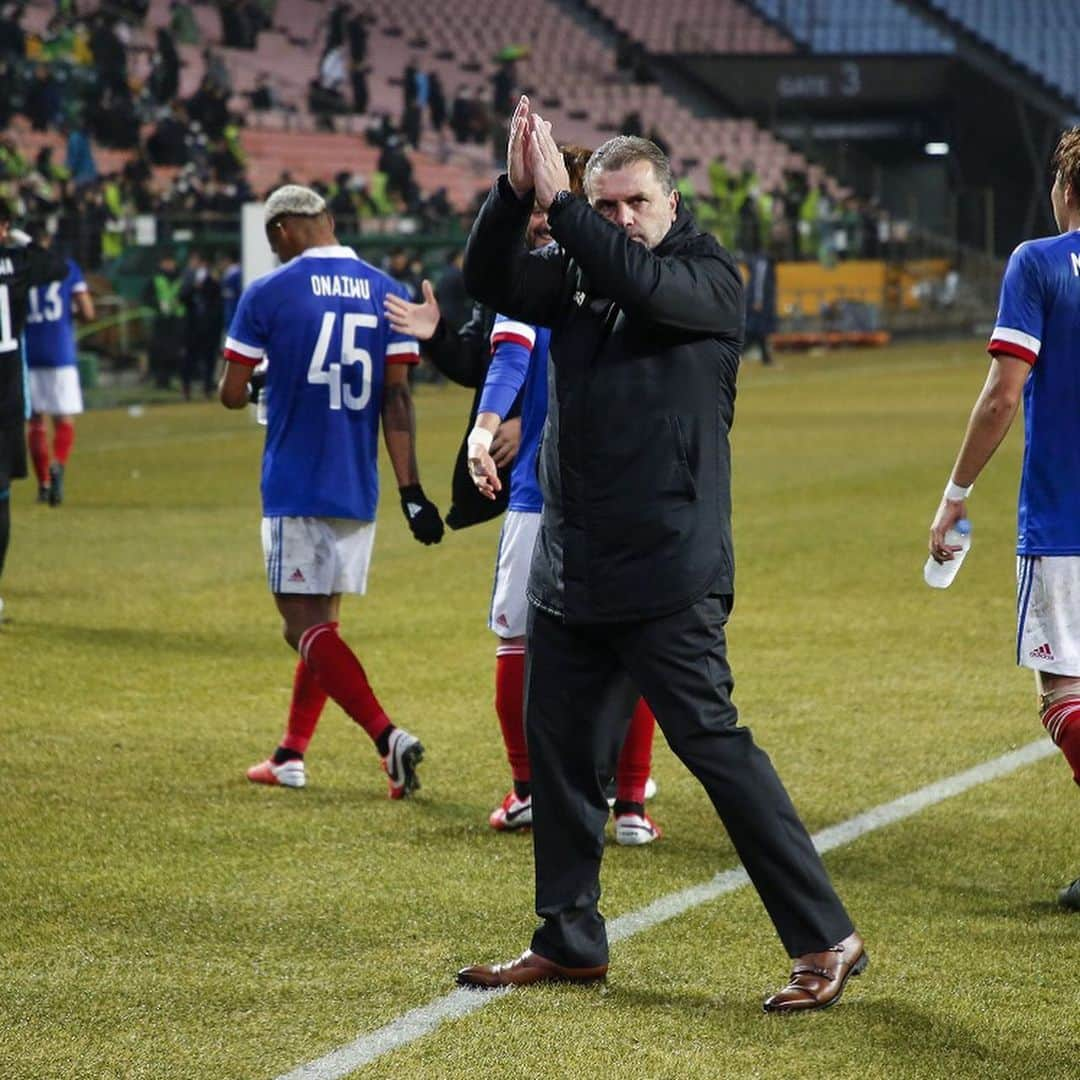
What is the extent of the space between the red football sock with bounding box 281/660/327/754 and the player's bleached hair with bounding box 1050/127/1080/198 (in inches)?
120

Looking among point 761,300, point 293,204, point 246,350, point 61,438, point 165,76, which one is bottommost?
point 61,438

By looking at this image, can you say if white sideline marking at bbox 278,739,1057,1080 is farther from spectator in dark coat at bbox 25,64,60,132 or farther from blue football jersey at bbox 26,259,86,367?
spectator in dark coat at bbox 25,64,60,132

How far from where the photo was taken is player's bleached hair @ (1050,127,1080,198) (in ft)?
15.5

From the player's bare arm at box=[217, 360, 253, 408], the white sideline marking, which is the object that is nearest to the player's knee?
the player's bare arm at box=[217, 360, 253, 408]

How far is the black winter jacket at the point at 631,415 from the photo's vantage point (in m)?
Result: 4.25

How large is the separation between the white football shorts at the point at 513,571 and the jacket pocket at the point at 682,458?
151cm

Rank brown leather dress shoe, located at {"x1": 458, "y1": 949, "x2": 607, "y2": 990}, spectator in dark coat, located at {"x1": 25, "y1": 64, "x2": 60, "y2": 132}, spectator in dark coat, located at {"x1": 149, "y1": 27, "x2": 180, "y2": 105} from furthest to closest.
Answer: spectator in dark coat, located at {"x1": 149, "y1": 27, "x2": 180, "y2": 105}, spectator in dark coat, located at {"x1": 25, "y1": 64, "x2": 60, "y2": 132}, brown leather dress shoe, located at {"x1": 458, "y1": 949, "x2": 607, "y2": 990}

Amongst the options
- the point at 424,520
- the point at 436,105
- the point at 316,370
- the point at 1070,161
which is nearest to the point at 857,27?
the point at 436,105

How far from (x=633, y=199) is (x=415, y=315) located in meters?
1.46

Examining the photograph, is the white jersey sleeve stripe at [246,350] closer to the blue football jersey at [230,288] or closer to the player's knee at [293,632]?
the player's knee at [293,632]

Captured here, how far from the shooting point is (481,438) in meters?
5.14

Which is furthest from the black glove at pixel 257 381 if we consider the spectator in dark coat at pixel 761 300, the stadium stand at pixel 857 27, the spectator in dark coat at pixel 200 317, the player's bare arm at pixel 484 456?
the stadium stand at pixel 857 27

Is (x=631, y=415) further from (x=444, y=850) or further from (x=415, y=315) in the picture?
(x=444, y=850)

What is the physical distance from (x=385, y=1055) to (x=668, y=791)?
2620mm
